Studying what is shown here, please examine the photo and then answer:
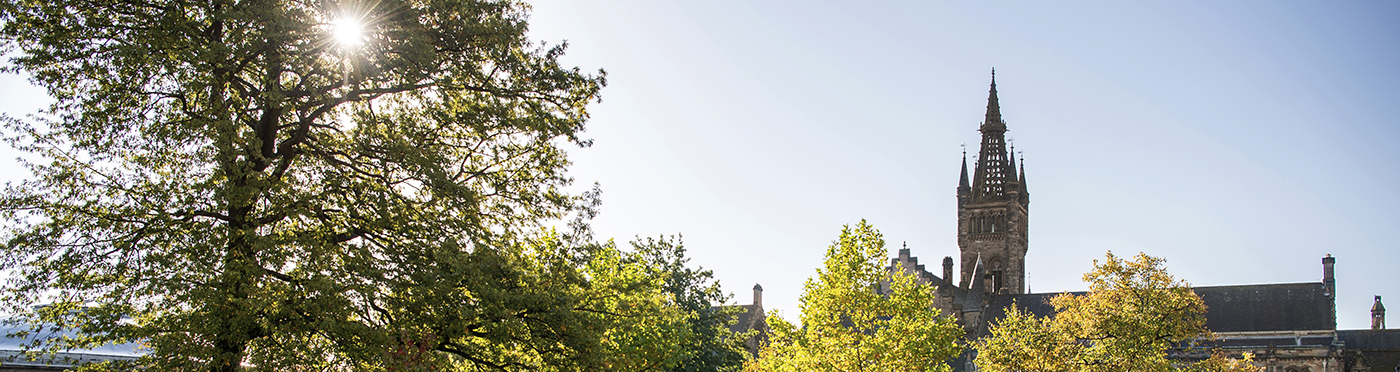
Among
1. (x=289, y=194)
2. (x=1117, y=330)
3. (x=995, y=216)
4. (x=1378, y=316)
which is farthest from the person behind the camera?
(x=995, y=216)

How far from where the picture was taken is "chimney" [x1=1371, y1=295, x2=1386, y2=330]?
67750mm

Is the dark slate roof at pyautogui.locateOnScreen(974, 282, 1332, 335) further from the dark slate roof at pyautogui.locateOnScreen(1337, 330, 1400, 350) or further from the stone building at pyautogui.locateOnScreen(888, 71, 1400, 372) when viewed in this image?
the dark slate roof at pyautogui.locateOnScreen(1337, 330, 1400, 350)

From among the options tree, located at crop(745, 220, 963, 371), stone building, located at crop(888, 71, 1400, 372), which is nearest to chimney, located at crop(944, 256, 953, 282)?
stone building, located at crop(888, 71, 1400, 372)

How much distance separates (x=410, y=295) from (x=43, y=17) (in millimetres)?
6240

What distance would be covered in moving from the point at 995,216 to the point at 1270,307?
2506 centimetres

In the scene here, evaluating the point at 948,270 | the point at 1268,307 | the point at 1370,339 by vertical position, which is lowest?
the point at 1370,339

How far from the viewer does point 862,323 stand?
75.9 feet

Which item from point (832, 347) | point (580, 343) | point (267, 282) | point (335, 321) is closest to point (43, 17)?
point (267, 282)

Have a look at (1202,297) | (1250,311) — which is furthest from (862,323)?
(1250,311)

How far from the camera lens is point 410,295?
49.0ft

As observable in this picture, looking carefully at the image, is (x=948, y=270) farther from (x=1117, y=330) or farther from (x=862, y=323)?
(x=862, y=323)

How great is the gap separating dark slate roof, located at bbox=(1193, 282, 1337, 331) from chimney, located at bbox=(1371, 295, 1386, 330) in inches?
409

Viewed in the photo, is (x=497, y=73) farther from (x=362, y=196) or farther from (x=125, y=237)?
(x=125, y=237)

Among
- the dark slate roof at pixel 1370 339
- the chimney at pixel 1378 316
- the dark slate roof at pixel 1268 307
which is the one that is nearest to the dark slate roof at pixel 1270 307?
the dark slate roof at pixel 1268 307
